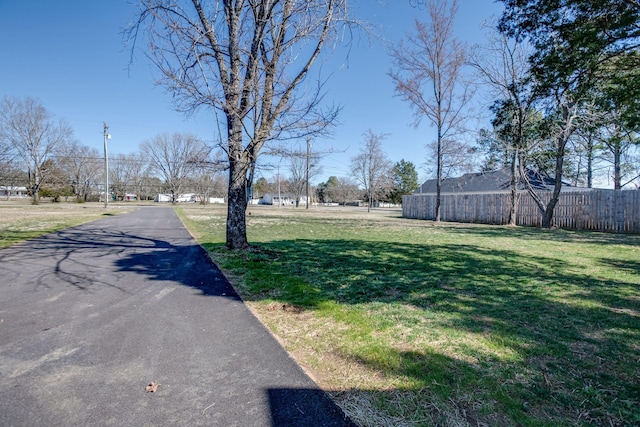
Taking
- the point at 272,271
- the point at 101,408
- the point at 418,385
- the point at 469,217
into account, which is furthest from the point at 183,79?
the point at 469,217

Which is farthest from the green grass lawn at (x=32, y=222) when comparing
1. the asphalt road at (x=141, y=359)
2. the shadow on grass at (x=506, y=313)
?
the shadow on grass at (x=506, y=313)

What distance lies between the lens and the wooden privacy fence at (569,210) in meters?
15.2

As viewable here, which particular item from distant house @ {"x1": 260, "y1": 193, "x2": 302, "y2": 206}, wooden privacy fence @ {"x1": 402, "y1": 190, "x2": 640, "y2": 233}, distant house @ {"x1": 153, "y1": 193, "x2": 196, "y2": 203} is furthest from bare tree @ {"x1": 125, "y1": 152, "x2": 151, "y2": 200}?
wooden privacy fence @ {"x1": 402, "y1": 190, "x2": 640, "y2": 233}

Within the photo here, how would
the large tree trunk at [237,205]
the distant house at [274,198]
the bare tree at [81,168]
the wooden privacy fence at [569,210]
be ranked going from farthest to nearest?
the distant house at [274,198], the bare tree at [81,168], the wooden privacy fence at [569,210], the large tree trunk at [237,205]

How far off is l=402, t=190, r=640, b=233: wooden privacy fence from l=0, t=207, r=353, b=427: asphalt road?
19817 mm

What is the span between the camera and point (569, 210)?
17.4 m

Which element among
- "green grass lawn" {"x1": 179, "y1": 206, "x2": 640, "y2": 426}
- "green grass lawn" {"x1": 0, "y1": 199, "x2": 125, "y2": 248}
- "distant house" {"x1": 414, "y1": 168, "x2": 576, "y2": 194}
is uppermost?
"distant house" {"x1": 414, "y1": 168, "x2": 576, "y2": 194}

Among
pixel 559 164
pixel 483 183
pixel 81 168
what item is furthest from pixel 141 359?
pixel 81 168

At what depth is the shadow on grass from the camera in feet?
7.32

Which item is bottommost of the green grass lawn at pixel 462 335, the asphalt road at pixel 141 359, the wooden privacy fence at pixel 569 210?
the asphalt road at pixel 141 359

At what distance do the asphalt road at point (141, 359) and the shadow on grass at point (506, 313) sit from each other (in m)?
0.81

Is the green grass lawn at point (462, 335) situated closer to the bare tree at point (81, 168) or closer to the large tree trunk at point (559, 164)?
the large tree trunk at point (559, 164)

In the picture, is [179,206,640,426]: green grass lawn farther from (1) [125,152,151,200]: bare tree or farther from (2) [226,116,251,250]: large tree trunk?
(1) [125,152,151,200]: bare tree

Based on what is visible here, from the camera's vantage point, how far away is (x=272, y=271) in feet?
20.2
